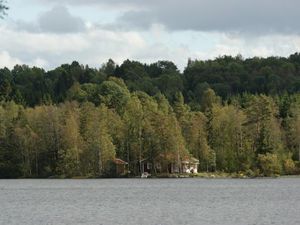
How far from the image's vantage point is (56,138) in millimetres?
138000

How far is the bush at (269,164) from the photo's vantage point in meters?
125

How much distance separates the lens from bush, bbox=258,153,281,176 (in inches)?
4938

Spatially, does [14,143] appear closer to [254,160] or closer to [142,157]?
[142,157]

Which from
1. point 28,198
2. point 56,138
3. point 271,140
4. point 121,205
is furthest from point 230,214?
point 56,138

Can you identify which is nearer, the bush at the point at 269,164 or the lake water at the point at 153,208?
the lake water at the point at 153,208

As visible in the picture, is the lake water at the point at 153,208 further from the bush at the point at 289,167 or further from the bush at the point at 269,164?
the bush at the point at 289,167

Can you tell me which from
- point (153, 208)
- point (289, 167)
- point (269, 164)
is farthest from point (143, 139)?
point (153, 208)

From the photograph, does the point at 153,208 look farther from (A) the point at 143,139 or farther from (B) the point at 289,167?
(A) the point at 143,139

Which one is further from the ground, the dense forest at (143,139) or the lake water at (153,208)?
the dense forest at (143,139)

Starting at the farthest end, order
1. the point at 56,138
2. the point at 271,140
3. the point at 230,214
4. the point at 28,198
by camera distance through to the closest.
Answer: the point at 56,138 → the point at 271,140 → the point at 28,198 → the point at 230,214

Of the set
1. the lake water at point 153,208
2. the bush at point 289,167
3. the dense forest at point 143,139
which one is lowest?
the lake water at point 153,208

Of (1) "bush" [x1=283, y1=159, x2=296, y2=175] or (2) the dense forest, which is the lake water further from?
(2) the dense forest

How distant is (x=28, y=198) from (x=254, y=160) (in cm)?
6093

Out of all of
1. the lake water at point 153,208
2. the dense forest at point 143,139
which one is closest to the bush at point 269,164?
the dense forest at point 143,139
